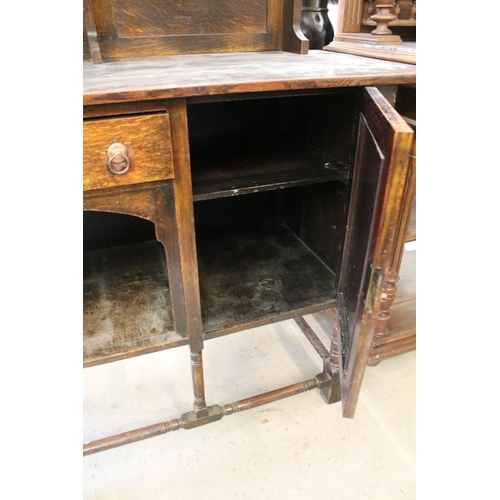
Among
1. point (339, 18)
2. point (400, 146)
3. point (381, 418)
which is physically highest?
point (339, 18)

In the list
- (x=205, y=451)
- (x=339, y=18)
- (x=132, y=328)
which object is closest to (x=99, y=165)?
(x=132, y=328)

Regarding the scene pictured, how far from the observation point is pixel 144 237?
55.1 inches

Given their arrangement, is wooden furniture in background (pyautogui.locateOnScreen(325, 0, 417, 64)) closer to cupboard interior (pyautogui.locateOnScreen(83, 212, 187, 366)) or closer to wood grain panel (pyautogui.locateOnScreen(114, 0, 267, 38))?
wood grain panel (pyautogui.locateOnScreen(114, 0, 267, 38))

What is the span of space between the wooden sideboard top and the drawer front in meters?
Result: 0.04

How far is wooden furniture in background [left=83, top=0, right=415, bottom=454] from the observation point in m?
0.72

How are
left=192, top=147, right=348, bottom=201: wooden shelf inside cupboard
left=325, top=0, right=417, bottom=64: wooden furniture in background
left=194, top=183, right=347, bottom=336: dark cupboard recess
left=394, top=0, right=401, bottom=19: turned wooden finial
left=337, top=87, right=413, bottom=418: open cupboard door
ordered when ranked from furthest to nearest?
left=394, top=0, right=401, bottom=19: turned wooden finial → left=325, top=0, right=417, bottom=64: wooden furniture in background → left=194, top=183, right=347, bottom=336: dark cupboard recess → left=192, top=147, right=348, bottom=201: wooden shelf inside cupboard → left=337, top=87, right=413, bottom=418: open cupboard door

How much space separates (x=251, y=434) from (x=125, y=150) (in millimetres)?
980

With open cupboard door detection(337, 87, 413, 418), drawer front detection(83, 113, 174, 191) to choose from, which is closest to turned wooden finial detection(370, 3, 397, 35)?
open cupboard door detection(337, 87, 413, 418)

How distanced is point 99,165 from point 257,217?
85 centimetres

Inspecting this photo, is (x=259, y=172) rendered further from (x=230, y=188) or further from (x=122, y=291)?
(x=122, y=291)

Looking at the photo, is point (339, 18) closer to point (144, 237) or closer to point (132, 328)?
point (144, 237)

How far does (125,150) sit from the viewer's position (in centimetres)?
73

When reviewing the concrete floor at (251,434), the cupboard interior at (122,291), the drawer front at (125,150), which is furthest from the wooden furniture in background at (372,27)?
the concrete floor at (251,434)

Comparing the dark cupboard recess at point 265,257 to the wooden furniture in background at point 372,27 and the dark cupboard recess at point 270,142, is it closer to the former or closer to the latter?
the dark cupboard recess at point 270,142
